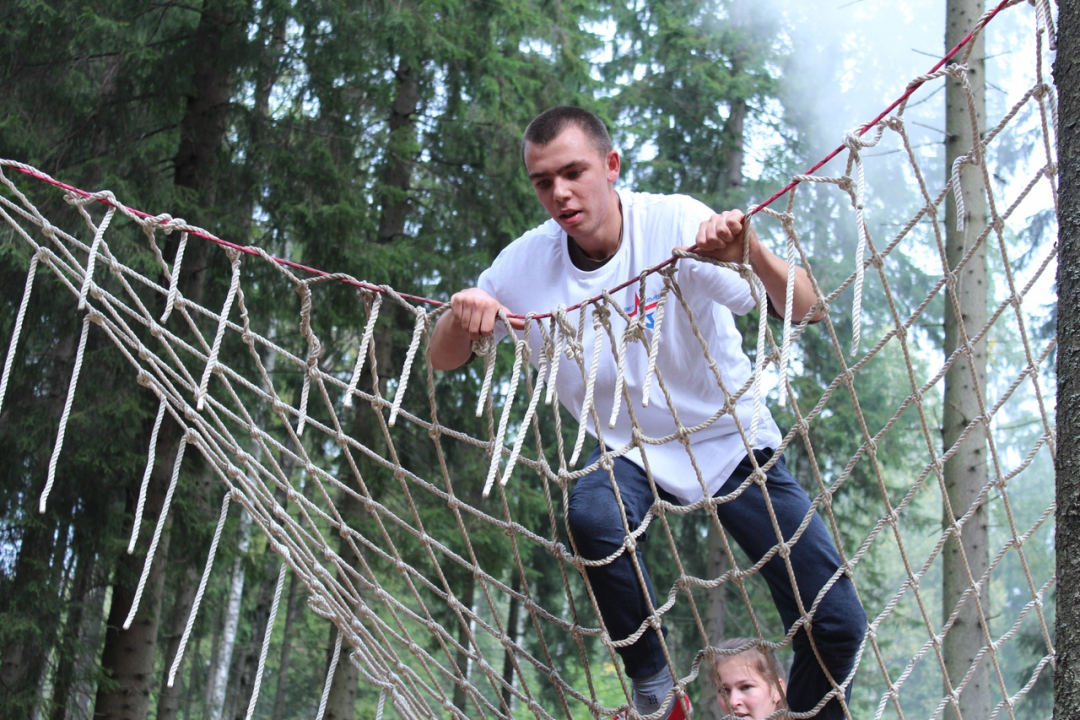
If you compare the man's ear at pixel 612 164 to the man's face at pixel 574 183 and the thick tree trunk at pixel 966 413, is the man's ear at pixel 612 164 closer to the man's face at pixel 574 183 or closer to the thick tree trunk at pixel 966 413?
the man's face at pixel 574 183

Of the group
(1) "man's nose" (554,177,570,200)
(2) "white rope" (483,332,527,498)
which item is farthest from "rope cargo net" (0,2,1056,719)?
(1) "man's nose" (554,177,570,200)

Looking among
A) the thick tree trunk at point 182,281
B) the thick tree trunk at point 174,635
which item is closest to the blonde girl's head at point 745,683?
the thick tree trunk at point 182,281

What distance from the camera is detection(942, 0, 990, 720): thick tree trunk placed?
3.61 meters

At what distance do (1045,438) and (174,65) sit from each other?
3918 millimetres

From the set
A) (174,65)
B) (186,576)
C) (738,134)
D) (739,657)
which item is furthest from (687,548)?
(739,657)

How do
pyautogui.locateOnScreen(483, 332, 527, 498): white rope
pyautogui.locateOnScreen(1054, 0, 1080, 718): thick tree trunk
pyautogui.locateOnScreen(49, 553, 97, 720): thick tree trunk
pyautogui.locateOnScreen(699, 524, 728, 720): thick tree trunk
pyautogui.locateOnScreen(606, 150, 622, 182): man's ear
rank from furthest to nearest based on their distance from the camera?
pyautogui.locateOnScreen(699, 524, 728, 720): thick tree trunk
pyautogui.locateOnScreen(49, 553, 97, 720): thick tree trunk
pyautogui.locateOnScreen(606, 150, 622, 182): man's ear
pyautogui.locateOnScreen(483, 332, 527, 498): white rope
pyautogui.locateOnScreen(1054, 0, 1080, 718): thick tree trunk

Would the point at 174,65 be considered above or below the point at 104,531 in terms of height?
above

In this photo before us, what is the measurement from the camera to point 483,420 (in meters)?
5.95

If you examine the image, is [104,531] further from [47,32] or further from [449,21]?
[449,21]

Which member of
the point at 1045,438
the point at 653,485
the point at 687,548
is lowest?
the point at 653,485

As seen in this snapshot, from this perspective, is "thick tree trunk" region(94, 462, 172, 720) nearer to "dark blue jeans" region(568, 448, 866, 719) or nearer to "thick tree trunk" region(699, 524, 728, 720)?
"dark blue jeans" region(568, 448, 866, 719)

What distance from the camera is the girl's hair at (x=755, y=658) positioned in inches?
74.2

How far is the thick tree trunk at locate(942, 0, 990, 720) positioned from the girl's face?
1.75m

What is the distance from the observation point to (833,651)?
1743mm
